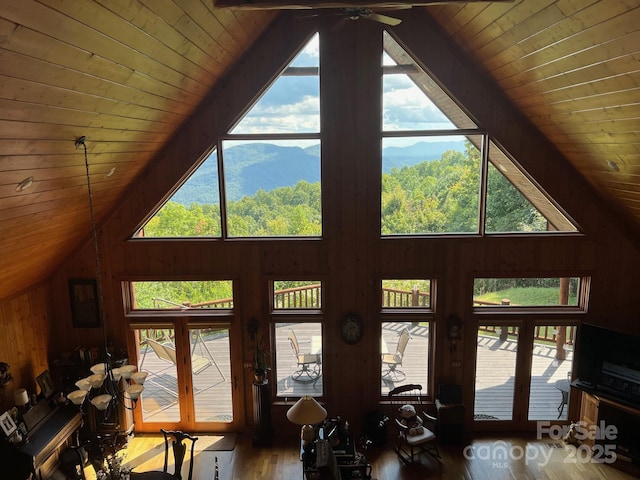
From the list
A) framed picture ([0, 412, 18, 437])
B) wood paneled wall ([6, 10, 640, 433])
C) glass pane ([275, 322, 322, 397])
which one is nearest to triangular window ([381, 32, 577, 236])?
wood paneled wall ([6, 10, 640, 433])

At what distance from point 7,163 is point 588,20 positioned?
4.47 m

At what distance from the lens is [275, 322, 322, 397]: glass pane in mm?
6523

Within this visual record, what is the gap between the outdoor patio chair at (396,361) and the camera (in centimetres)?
655

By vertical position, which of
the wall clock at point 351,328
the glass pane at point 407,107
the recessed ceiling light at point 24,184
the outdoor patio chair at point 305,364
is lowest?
the outdoor patio chair at point 305,364

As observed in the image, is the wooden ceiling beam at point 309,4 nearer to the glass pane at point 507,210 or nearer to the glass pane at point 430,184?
the glass pane at point 430,184

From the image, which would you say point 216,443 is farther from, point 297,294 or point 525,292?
point 525,292

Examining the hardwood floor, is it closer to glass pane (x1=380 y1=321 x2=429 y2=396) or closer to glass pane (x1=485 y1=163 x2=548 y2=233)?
glass pane (x1=380 y1=321 x2=429 y2=396)

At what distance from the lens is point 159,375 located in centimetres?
668

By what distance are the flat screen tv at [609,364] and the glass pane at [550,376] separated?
53 centimetres

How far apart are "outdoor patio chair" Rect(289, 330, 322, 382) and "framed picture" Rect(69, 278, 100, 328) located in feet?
9.56

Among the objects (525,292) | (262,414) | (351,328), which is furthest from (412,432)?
(525,292)

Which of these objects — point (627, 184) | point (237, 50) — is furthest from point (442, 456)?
point (237, 50)

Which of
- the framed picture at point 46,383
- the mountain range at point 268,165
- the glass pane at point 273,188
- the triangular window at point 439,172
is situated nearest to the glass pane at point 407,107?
the triangular window at point 439,172

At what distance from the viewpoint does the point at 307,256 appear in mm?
6195
